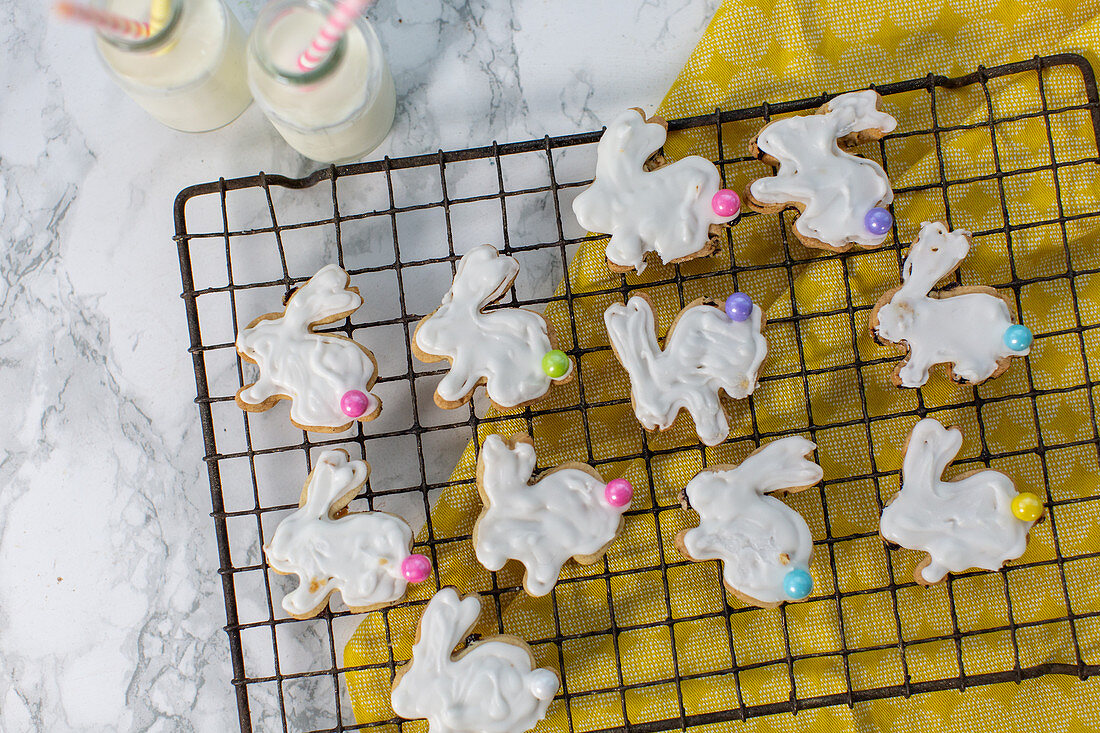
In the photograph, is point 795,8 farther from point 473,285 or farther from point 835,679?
point 835,679

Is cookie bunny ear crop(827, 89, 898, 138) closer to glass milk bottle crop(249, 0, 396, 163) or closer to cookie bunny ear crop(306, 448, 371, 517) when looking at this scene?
glass milk bottle crop(249, 0, 396, 163)

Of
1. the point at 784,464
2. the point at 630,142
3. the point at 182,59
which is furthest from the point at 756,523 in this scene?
the point at 182,59

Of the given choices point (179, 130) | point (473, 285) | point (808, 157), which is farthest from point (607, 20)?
point (179, 130)

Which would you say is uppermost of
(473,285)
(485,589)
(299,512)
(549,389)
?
(473,285)

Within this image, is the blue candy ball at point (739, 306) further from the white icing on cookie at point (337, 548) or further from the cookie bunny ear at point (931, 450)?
the white icing on cookie at point (337, 548)

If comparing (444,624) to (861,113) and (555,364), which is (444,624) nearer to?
(555,364)

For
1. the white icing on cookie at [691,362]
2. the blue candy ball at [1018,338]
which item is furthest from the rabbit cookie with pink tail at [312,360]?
the blue candy ball at [1018,338]
